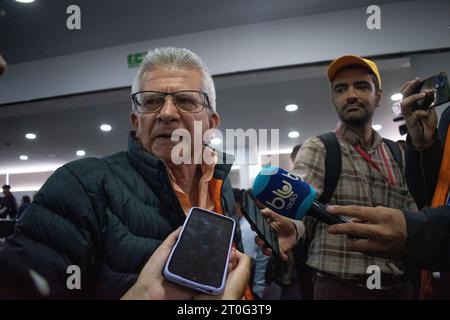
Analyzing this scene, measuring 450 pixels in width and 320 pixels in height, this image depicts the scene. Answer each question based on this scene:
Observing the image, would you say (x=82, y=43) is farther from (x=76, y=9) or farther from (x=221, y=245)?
(x=221, y=245)

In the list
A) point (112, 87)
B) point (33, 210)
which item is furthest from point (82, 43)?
point (33, 210)

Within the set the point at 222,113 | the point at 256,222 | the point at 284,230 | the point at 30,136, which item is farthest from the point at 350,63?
the point at 30,136

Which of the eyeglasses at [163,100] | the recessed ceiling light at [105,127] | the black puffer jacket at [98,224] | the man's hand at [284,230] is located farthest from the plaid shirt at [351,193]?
the recessed ceiling light at [105,127]

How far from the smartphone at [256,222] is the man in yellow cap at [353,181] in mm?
439

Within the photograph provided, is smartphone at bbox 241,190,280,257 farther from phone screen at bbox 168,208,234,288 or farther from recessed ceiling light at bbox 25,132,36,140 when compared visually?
recessed ceiling light at bbox 25,132,36,140

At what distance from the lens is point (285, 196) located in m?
0.65

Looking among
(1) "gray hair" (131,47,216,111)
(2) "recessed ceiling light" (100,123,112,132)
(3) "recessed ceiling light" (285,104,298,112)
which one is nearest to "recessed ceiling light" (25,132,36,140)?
(2) "recessed ceiling light" (100,123,112,132)

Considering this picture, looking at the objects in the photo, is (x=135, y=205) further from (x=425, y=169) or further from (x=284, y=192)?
(x=425, y=169)

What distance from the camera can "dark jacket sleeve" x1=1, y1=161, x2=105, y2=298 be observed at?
1.68 ft

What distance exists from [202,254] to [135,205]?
253 millimetres

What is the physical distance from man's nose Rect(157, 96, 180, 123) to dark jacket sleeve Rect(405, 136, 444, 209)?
744 millimetres

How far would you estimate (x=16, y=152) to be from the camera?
4820mm

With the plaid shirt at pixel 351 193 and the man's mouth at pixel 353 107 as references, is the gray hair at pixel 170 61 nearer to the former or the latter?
the plaid shirt at pixel 351 193
